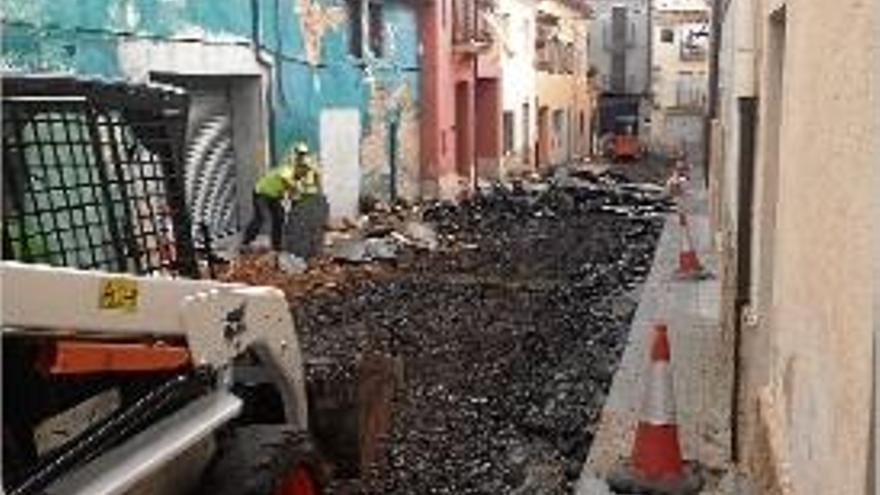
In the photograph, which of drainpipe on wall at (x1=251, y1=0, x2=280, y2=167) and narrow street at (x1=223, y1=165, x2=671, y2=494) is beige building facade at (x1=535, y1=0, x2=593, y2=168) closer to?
narrow street at (x1=223, y1=165, x2=671, y2=494)

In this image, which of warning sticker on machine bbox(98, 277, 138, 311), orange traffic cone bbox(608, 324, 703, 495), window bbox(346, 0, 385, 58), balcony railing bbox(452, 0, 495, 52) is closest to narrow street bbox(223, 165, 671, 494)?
orange traffic cone bbox(608, 324, 703, 495)

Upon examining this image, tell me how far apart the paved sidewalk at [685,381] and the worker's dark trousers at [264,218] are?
5.12 meters

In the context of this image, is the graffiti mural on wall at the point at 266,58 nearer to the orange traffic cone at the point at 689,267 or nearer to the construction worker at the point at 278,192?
the construction worker at the point at 278,192

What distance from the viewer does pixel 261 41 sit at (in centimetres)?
1978

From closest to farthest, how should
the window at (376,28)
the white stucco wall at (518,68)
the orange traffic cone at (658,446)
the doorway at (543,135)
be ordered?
the orange traffic cone at (658,446) → the window at (376,28) → the white stucco wall at (518,68) → the doorway at (543,135)

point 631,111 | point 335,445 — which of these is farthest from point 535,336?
point 631,111

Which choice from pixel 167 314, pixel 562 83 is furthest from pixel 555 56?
pixel 167 314

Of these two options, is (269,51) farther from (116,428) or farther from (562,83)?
(562,83)

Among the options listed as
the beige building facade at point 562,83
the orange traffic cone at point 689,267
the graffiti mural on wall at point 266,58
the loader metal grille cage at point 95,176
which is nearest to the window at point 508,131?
the beige building facade at point 562,83

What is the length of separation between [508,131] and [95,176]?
35.3 metres

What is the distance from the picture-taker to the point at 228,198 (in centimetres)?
1944

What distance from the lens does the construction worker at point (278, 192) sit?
698 inches

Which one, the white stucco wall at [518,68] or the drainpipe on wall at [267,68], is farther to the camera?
the white stucco wall at [518,68]

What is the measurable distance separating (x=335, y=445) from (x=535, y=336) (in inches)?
235
